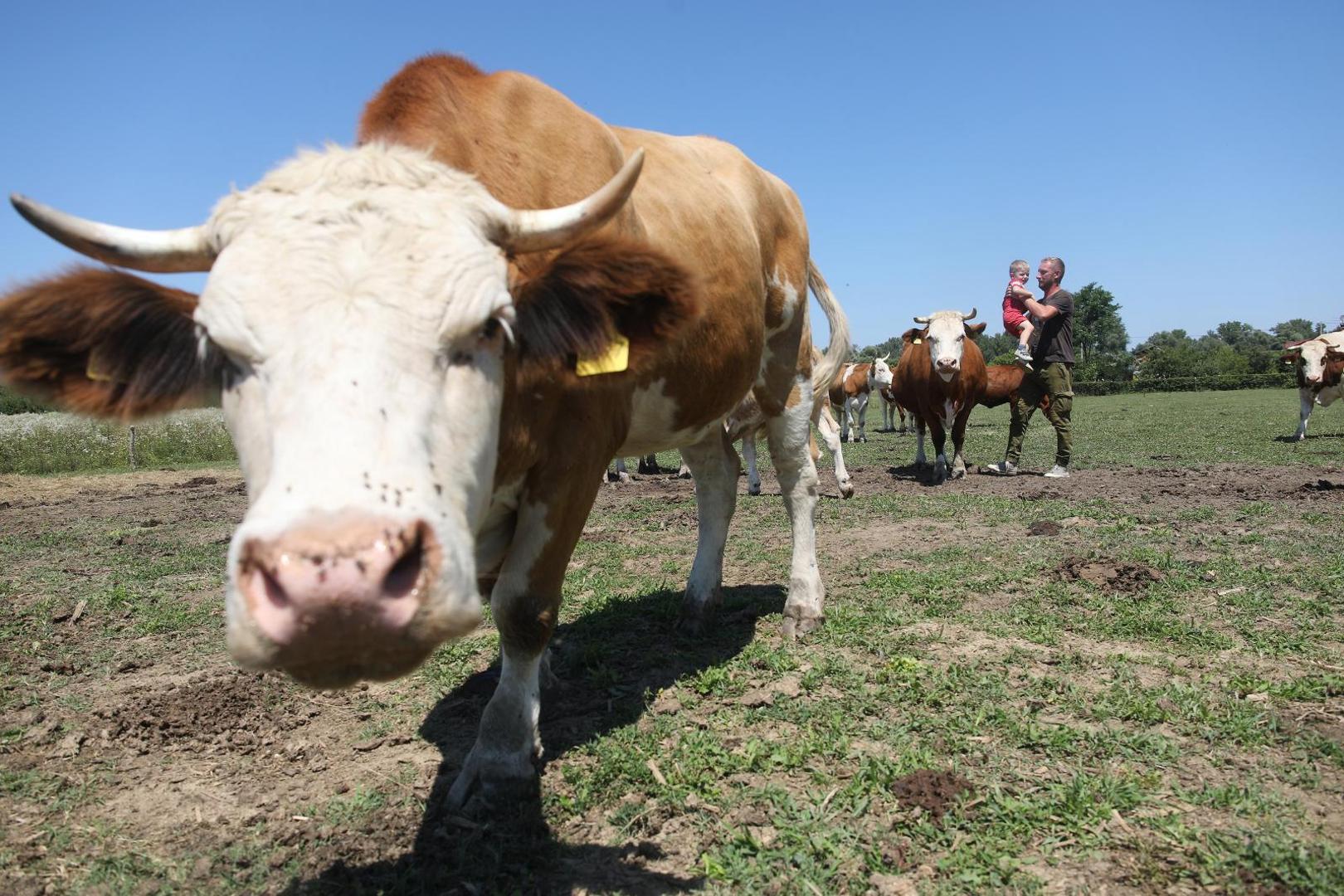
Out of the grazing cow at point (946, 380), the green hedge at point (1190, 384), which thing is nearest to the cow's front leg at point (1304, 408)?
the grazing cow at point (946, 380)


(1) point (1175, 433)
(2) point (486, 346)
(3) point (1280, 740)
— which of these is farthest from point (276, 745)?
(1) point (1175, 433)

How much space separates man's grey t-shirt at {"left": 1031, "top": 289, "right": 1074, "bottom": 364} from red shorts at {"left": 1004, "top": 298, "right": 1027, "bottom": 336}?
504mm

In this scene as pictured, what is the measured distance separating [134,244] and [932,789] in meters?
3.04

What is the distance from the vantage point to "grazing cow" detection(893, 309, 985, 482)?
11.6m

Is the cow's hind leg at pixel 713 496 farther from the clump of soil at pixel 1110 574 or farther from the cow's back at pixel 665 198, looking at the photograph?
the clump of soil at pixel 1110 574

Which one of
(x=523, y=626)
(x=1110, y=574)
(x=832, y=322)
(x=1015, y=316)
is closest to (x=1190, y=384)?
(x=1015, y=316)

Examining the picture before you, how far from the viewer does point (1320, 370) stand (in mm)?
15781

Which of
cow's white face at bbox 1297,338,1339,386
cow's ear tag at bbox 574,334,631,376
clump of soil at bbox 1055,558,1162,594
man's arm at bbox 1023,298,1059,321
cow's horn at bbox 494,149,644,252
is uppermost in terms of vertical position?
man's arm at bbox 1023,298,1059,321

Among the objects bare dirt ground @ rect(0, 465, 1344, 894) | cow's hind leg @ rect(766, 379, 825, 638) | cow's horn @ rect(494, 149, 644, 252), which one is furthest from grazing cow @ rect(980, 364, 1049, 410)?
cow's horn @ rect(494, 149, 644, 252)

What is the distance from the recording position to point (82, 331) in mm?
2281

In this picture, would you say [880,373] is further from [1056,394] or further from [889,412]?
[1056,394]

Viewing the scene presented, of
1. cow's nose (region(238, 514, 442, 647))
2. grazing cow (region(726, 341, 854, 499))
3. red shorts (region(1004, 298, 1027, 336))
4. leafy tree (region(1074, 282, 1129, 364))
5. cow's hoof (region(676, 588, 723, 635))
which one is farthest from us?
leafy tree (region(1074, 282, 1129, 364))

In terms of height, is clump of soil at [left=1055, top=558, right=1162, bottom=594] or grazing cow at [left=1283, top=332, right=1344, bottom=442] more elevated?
grazing cow at [left=1283, top=332, right=1344, bottom=442]

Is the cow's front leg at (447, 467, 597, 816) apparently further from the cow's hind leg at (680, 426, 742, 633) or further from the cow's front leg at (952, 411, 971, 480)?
the cow's front leg at (952, 411, 971, 480)
